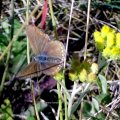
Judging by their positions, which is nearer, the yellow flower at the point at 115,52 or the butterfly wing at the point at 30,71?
the butterfly wing at the point at 30,71

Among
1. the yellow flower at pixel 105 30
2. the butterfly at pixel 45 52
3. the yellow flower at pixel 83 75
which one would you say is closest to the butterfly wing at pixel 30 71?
the butterfly at pixel 45 52

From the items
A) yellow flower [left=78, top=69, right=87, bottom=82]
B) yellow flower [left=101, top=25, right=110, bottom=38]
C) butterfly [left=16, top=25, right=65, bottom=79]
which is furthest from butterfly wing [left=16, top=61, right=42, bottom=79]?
yellow flower [left=101, top=25, right=110, bottom=38]

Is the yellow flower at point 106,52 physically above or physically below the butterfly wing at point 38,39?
below

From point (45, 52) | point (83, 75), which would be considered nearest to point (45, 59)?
point (45, 52)

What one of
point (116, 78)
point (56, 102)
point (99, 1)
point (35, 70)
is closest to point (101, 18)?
point (99, 1)

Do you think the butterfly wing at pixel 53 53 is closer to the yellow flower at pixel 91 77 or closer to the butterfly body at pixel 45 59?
the butterfly body at pixel 45 59

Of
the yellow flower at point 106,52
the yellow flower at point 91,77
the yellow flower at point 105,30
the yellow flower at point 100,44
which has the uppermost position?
the yellow flower at point 105,30

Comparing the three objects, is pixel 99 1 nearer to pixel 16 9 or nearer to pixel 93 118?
pixel 16 9
